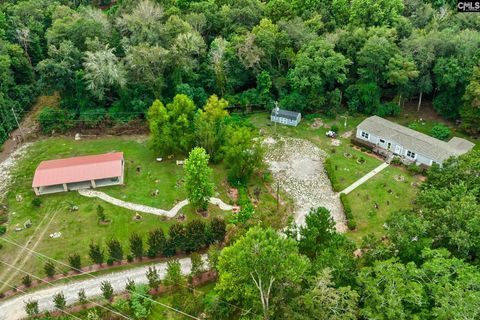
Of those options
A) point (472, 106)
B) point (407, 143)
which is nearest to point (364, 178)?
point (407, 143)

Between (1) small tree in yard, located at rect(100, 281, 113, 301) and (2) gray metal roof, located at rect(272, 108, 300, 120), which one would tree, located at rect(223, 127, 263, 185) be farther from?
(1) small tree in yard, located at rect(100, 281, 113, 301)

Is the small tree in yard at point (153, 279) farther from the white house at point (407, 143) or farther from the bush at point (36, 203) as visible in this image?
the white house at point (407, 143)

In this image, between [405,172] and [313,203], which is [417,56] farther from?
[313,203]

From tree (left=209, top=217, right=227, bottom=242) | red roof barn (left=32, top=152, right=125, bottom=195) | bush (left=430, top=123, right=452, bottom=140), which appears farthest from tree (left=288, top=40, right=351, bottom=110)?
red roof barn (left=32, top=152, right=125, bottom=195)

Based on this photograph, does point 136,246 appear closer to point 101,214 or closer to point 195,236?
point 195,236

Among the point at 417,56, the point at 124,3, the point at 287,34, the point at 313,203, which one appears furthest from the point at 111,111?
the point at 417,56
